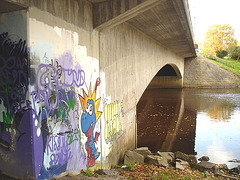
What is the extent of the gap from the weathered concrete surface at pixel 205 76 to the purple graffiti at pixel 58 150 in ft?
125

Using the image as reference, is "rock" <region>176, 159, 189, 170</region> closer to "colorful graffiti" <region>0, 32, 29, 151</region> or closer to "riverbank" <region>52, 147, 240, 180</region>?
"riverbank" <region>52, 147, 240, 180</region>

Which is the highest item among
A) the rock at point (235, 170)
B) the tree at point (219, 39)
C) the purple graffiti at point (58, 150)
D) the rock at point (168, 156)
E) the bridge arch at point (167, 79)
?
the tree at point (219, 39)

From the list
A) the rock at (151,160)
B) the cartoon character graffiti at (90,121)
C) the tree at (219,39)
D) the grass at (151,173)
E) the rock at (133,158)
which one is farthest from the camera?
the tree at (219,39)

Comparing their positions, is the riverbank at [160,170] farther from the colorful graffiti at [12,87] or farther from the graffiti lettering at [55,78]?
the graffiti lettering at [55,78]

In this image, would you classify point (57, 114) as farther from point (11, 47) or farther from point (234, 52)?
point (234, 52)

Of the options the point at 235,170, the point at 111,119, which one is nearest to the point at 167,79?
the point at 235,170

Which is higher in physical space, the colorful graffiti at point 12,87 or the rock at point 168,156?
the colorful graffiti at point 12,87

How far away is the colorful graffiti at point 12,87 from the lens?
3.80 meters

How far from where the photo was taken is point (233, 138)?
11859 millimetres

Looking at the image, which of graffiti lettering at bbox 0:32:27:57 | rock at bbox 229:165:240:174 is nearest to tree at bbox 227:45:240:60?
rock at bbox 229:165:240:174

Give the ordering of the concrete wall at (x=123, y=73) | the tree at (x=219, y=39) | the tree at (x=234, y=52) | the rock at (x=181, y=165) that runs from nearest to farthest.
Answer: the concrete wall at (x=123, y=73) < the rock at (x=181, y=165) < the tree at (x=234, y=52) < the tree at (x=219, y=39)

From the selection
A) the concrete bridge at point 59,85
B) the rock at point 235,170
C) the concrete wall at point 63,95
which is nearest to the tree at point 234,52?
the rock at point 235,170

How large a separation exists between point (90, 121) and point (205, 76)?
3848 centimetres

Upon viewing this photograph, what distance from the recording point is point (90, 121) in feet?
18.8
